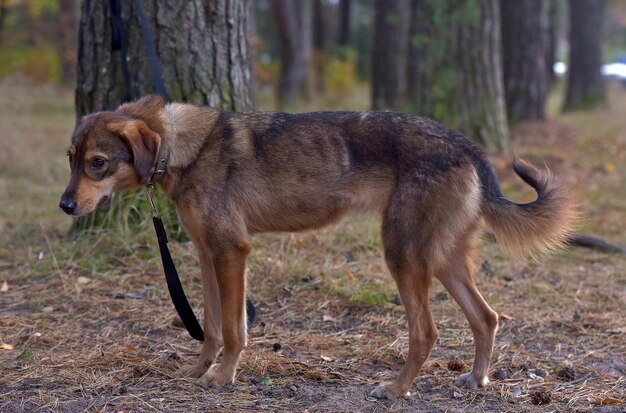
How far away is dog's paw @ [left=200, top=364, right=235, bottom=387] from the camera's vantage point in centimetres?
445

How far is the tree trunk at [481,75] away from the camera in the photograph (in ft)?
33.7

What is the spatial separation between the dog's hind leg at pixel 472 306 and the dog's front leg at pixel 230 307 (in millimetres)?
1114

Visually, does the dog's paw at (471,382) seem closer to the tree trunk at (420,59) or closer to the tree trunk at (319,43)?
the tree trunk at (420,59)

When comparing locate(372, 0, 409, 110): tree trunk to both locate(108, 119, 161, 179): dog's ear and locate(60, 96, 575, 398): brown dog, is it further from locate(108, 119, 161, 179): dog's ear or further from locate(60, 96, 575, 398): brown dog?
locate(108, 119, 161, 179): dog's ear

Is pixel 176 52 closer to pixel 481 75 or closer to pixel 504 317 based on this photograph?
pixel 504 317

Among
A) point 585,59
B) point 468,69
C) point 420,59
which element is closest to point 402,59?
point 420,59

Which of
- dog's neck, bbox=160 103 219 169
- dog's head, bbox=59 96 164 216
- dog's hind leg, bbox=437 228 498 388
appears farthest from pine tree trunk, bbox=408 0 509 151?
dog's head, bbox=59 96 164 216

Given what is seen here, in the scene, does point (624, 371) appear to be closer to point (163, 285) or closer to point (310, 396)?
point (310, 396)

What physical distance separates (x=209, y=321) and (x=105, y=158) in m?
1.12

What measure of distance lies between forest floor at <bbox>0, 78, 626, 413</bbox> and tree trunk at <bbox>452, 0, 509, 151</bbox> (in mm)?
2487

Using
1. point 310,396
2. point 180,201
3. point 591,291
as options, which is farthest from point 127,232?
point 591,291

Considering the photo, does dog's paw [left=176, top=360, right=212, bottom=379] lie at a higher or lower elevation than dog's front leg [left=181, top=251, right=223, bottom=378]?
lower

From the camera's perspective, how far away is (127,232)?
6.50 meters

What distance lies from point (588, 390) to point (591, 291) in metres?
1.99
